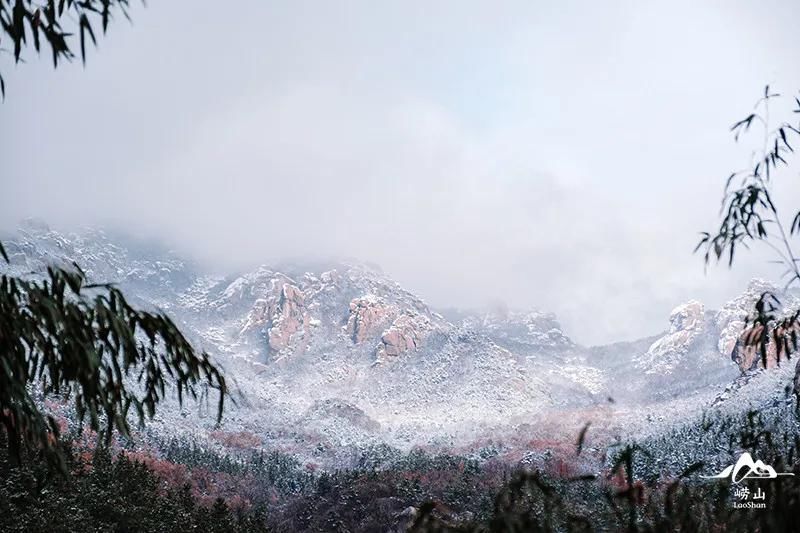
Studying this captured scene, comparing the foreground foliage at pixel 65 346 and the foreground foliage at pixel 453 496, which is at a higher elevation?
the foreground foliage at pixel 65 346

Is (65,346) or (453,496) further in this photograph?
(453,496)

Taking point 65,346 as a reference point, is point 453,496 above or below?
below

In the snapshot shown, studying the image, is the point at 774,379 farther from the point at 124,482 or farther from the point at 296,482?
the point at 124,482

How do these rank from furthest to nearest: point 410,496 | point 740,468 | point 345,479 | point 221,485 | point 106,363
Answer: point 221,485, point 345,479, point 410,496, point 740,468, point 106,363

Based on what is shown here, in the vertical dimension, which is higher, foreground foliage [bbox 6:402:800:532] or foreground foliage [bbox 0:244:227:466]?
foreground foliage [bbox 0:244:227:466]

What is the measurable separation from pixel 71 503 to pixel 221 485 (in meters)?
111

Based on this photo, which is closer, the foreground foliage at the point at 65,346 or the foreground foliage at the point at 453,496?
the foreground foliage at the point at 453,496

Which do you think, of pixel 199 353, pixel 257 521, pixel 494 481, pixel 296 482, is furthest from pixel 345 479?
pixel 199 353

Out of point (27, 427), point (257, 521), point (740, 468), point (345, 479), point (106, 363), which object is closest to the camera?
point (27, 427)

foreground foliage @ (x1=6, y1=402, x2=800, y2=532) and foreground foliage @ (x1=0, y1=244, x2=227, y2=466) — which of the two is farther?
foreground foliage @ (x1=0, y1=244, x2=227, y2=466)

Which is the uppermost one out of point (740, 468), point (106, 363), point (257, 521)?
point (106, 363)

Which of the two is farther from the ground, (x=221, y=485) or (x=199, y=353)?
(x=199, y=353)

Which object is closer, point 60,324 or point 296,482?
point 60,324

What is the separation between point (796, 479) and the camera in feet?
17.3
